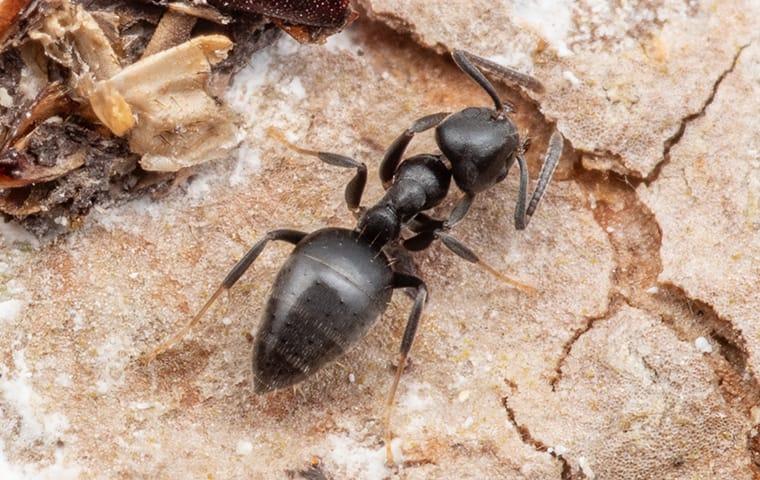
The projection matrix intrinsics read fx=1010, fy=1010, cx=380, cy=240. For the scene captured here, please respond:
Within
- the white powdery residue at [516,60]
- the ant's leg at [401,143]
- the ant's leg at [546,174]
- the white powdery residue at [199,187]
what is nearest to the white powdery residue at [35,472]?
the white powdery residue at [199,187]

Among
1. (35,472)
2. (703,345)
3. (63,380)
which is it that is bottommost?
(35,472)

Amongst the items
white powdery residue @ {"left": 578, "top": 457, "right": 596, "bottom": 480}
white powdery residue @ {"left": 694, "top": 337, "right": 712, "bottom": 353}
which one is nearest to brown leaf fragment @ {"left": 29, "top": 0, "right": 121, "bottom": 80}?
white powdery residue @ {"left": 578, "top": 457, "right": 596, "bottom": 480}

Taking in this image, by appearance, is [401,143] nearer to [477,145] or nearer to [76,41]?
[477,145]

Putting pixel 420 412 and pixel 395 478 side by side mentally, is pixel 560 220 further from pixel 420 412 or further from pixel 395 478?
pixel 395 478

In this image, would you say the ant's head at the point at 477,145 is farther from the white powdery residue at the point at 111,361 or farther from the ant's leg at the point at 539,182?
the white powdery residue at the point at 111,361

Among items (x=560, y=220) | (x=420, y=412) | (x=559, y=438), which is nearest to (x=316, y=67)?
(x=560, y=220)

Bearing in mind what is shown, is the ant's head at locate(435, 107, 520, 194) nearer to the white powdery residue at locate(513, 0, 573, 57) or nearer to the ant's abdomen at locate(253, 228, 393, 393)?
the white powdery residue at locate(513, 0, 573, 57)

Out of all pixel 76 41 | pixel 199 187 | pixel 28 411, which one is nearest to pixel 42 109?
pixel 76 41
